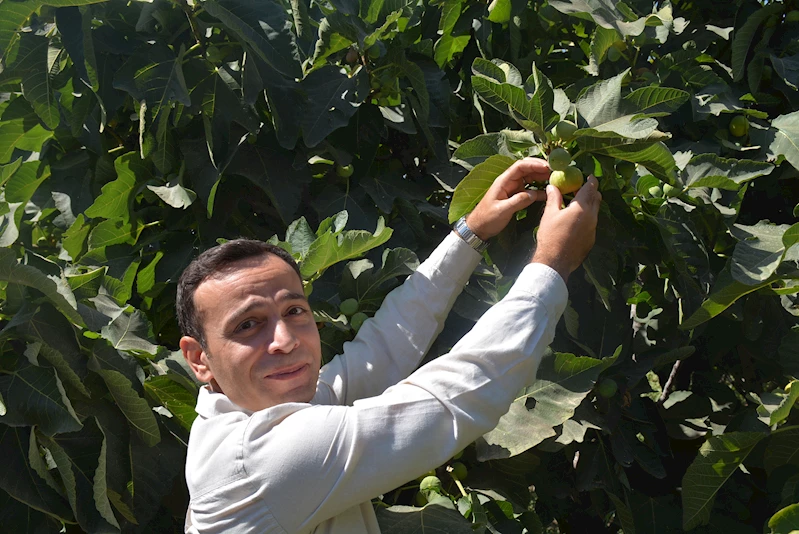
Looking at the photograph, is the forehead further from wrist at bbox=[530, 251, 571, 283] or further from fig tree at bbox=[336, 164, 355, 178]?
fig tree at bbox=[336, 164, 355, 178]

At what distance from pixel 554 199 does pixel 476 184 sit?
0.22 metres

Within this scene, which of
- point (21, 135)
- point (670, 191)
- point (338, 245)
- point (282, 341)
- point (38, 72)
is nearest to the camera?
point (282, 341)

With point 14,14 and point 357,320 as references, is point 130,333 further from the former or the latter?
point 14,14

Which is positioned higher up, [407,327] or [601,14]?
[601,14]

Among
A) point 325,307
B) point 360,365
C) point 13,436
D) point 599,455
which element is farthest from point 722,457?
point 13,436

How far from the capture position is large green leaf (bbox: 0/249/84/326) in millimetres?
1629

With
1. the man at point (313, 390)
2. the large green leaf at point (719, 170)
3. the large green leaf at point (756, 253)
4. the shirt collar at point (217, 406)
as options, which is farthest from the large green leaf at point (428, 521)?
the large green leaf at point (719, 170)

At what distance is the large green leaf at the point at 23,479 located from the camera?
1729mm

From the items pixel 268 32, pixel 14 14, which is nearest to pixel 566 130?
pixel 268 32

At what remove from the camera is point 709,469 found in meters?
1.86

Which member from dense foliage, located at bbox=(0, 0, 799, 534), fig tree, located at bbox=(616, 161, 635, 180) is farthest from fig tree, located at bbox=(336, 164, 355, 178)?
fig tree, located at bbox=(616, 161, 635, 180)

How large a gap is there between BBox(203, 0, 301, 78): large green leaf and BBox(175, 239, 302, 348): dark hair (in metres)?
0.41

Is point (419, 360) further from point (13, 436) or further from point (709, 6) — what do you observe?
point (709, 6)

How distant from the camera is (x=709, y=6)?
2.45m
